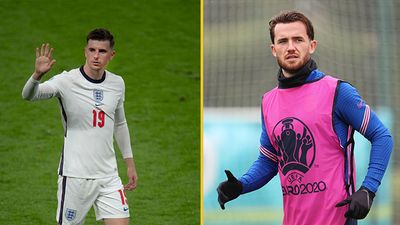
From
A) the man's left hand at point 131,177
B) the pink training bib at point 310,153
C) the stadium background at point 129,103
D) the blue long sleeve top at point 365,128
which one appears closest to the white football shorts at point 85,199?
the man's left hand at point 131,177

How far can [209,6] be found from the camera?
6.63m

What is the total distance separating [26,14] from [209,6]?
641cm

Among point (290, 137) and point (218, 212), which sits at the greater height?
point (290, 137)

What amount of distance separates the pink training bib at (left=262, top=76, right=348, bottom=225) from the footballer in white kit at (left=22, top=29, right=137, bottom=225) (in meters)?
1.78

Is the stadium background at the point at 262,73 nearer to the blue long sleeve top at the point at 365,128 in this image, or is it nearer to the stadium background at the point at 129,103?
the stadium background at the point at 129,103

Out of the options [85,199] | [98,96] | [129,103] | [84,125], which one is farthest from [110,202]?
[129,103]

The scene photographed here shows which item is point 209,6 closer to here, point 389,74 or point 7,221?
point 389,74

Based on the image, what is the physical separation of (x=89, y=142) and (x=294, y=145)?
1.91 meters

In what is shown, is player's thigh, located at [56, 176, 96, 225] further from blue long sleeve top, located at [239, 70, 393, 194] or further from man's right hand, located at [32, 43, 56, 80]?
blue long sleeve top, located at [239, 70, 393, 194]

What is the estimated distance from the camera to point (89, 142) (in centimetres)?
522

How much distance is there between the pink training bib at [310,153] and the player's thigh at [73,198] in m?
1.84

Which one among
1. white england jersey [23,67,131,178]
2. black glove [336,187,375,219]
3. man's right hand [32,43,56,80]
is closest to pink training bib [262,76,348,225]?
black glove [336,187,375,219]

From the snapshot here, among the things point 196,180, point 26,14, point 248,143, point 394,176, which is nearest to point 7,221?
point 196,180

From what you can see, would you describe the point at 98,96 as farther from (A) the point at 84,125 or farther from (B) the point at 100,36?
(B) the point at 100,36
